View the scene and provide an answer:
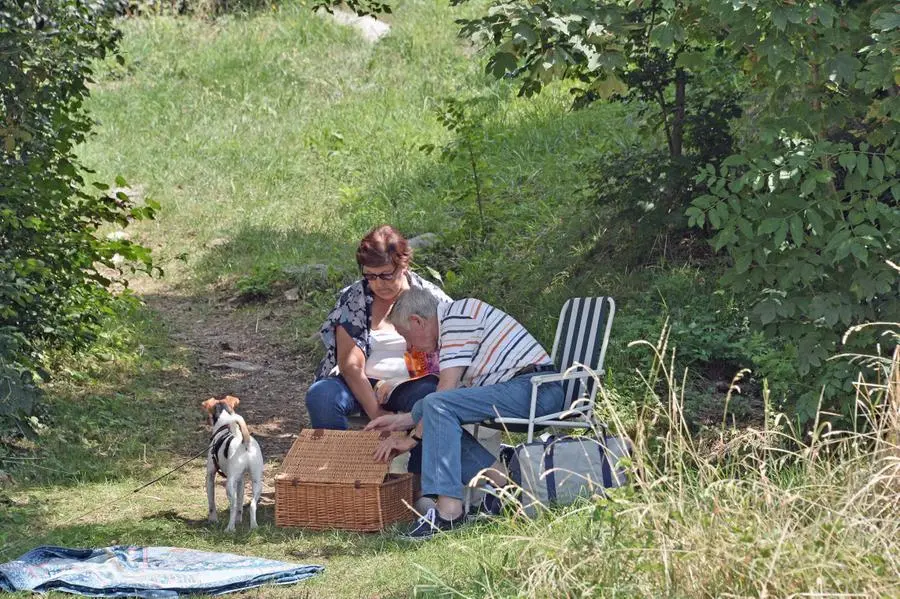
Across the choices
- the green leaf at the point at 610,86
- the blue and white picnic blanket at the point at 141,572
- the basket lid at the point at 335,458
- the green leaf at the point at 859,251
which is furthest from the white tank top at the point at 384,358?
the green leaf at the point at 859,251

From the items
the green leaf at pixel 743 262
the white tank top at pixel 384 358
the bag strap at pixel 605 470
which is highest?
the green leaf at pixel 743 262

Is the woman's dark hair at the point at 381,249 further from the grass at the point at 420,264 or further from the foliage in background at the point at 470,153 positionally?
the foliage in background at the point at 470,153

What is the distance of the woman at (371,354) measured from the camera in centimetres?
569

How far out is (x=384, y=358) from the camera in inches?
230

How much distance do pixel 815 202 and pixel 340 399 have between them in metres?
2.34

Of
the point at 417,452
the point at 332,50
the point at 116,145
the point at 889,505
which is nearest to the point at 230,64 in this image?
the point at 332,50

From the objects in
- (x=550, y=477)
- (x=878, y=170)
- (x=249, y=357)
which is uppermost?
(x=878, y=170)

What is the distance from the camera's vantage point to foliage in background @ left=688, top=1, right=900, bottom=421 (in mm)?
4777

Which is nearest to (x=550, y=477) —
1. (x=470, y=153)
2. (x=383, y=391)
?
(x=383, y=391)

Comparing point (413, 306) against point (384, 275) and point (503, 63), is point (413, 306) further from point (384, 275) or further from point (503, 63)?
point (503, 63)

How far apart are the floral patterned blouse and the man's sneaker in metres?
1.03

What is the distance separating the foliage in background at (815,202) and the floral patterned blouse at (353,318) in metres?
1.46

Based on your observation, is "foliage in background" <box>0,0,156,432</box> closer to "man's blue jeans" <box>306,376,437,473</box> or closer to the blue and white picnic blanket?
"man's blue jeans" <box>306,376,437,473</box>

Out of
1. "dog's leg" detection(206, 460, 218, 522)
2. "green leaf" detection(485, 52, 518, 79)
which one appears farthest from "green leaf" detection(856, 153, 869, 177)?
"dog's leg" detection(206, 460, 218, 522)
